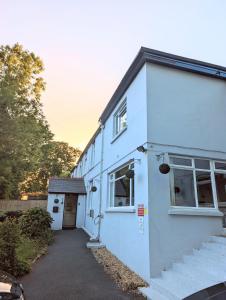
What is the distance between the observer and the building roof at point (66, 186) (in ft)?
Result: 57.5

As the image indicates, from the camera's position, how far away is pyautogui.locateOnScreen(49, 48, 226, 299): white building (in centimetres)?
623

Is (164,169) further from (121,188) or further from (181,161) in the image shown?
(121,188)

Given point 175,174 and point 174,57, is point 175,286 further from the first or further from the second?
point 174,57

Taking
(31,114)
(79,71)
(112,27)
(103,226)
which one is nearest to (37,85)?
(31,114)

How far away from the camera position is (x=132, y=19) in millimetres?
8250

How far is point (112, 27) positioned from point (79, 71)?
9.57ft

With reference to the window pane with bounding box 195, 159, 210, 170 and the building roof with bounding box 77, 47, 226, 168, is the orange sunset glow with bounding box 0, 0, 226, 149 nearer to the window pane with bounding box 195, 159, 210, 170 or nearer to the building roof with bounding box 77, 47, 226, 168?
the building roof with bounding box 77, 47, 226, 168

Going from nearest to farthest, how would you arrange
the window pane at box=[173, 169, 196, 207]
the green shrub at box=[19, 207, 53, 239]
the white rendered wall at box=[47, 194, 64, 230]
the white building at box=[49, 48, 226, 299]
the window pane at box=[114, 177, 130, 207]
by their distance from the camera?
the white building at box=[49, 48, 226, 299], the window pane at box=[173, 169, 196, 207], the window pane at box=[114, 177, 130, 207], the green shrub at box=[19, 207, 53, 239], the white rendered wall at box=[47, 194, 64, 230]

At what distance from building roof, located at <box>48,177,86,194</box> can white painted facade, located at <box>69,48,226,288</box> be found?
29.0 ft

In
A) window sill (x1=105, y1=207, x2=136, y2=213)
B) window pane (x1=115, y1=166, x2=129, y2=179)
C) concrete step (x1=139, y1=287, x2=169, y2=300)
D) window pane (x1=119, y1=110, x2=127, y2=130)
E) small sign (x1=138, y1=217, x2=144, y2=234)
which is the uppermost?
window pane (x1=119, y1=110, x2=127, y2=130)

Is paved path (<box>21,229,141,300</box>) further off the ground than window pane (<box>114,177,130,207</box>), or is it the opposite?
window pane (<box>114,177,130,207</box>)

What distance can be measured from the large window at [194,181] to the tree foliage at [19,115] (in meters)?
11.9

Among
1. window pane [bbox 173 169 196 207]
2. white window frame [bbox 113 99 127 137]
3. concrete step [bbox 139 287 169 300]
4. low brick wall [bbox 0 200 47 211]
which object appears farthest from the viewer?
low brick wall [bbox 0 200 47 211]

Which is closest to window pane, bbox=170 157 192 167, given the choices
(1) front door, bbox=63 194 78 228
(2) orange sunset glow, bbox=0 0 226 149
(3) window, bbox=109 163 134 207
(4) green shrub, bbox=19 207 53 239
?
(3) window, bbox=109 163 134 207
